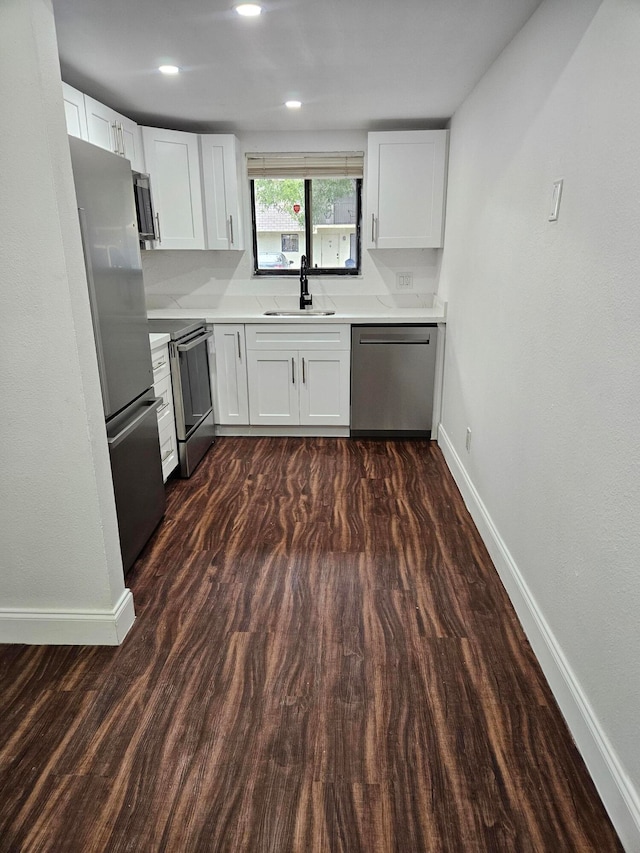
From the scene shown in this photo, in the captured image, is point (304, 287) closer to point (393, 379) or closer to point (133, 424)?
point (393, 379)

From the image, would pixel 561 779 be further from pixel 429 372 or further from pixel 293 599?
pixel 429 372

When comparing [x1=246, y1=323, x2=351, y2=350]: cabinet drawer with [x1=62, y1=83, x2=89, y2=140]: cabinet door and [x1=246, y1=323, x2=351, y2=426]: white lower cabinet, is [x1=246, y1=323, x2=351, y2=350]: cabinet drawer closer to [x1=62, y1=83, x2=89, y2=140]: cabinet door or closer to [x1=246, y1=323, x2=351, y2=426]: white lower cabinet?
[x1=246, y1=323, x2=351, y2=426]: white lower cabinet

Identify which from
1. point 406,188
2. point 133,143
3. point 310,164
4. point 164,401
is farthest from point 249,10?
point 310,164

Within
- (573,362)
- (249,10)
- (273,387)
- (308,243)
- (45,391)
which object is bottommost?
(273,387)

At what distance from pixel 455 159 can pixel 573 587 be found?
3083 mm

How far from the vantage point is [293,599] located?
229 centimetres

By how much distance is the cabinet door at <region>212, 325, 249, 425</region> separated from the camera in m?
4.07

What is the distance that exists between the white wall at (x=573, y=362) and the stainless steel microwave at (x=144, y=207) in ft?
7.06

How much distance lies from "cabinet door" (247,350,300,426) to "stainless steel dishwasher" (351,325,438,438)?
1.51 ft

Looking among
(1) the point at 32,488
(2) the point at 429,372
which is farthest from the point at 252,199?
(1) the point at 32,488

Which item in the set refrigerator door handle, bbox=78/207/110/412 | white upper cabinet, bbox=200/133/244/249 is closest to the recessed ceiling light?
refrigerator door handle, bbox=78/207/110/412

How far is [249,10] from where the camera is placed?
2051mm

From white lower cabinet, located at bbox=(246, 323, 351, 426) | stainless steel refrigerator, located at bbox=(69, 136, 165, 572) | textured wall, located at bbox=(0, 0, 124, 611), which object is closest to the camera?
textured wall, located at bbox=(0, 0, 124, 611)

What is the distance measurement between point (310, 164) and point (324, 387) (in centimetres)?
178
